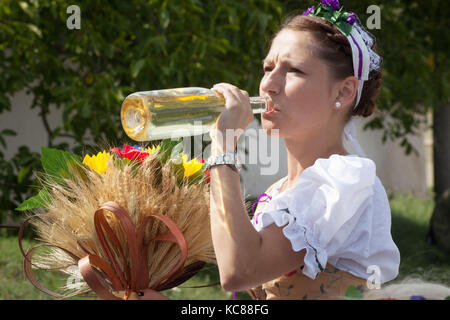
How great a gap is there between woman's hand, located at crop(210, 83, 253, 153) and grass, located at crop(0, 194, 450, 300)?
1.35 feet

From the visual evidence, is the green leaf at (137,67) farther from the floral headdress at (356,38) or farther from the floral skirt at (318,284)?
the floral skirt at (318,284)

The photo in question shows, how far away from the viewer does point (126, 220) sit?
1234 mm

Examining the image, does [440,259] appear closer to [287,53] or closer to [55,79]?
[55,79]

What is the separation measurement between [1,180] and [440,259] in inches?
191

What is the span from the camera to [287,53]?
155 centimetres

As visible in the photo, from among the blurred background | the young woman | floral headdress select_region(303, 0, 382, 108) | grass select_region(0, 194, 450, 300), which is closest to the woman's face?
the young woman

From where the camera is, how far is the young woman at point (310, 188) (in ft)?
4.38

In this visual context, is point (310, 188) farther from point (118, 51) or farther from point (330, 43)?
point (118, 51)

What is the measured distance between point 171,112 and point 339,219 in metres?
0.52

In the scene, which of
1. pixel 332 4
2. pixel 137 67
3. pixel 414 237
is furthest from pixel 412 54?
pixel 332 4

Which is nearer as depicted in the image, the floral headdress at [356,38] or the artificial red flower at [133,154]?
the artificial red flower at [133,154]

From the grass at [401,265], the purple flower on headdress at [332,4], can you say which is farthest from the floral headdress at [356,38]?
the grass at [401,265]

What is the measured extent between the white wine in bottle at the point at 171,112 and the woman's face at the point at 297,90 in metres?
0.05
